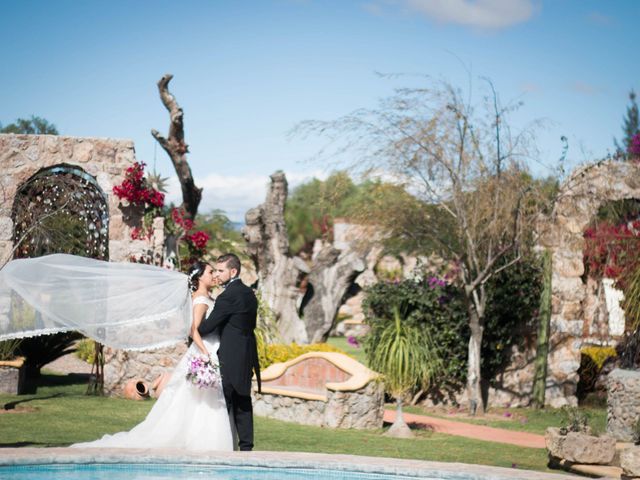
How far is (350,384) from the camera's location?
485 inches

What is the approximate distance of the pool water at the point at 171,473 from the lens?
23.1ft

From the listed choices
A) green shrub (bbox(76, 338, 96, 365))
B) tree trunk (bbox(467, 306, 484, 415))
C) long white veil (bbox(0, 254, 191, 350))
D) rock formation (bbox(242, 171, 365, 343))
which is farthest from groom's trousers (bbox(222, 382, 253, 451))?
rock formation (bbox(242, 171, 365, 343))

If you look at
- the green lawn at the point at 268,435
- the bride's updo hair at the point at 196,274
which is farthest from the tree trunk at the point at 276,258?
the bride's updo hair at the point at 196,274

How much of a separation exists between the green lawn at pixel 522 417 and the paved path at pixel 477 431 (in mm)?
472

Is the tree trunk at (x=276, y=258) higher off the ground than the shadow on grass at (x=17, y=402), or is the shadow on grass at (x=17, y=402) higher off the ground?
the tree trunk at (x=276, y=258)

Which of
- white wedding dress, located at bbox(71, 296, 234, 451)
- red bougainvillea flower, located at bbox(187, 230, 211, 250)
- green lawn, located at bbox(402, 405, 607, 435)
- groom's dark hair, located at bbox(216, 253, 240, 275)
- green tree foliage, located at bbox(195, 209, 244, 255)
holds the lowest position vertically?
green lawn, located at bbox(402, 405, 607, 435)

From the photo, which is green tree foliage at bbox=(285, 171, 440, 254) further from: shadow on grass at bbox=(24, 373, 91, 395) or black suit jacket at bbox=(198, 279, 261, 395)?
black suit jacket at bbox=(198, 279, 261, 395)

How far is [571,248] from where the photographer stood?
15969 millimetres

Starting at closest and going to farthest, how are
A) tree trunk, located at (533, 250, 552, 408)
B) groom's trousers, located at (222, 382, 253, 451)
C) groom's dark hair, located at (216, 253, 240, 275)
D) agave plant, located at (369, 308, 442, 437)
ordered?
groom's dark hair, located at (216, 253, 240, 275)
groom's trousers, located at (222, 382, 253, 451)
agave plant, located at (369, 308, 442, 437)
tree trunk, located at (533, 250, 552, 408)

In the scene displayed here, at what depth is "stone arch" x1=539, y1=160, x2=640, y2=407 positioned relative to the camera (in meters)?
14.9

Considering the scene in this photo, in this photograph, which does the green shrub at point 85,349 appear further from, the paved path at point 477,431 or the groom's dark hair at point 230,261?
the groom's dark hair at point 230,261

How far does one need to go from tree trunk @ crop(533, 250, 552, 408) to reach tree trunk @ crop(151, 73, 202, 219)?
6.70 metres

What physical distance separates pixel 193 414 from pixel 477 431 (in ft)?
19.3

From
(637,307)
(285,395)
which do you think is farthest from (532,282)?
(285,395)
